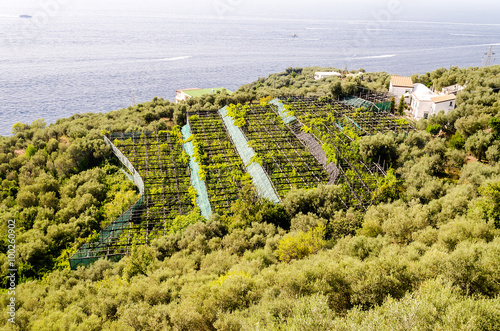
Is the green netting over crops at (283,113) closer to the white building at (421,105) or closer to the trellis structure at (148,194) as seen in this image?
the trellis structure at (148,194)

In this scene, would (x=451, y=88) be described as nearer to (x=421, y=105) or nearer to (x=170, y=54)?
(x=421, y=105)

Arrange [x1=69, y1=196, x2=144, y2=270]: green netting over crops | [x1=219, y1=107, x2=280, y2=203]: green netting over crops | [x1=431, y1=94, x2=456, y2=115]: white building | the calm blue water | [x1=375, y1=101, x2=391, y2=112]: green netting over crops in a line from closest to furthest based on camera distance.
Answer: [x1=69, y1=196, x2=144, y2=270]: green netting over crops < [x1=219, y1=107, x2=280, y2=203]: green netting over crops < [x1=431, y1=94, x2=456, y2=115]: white building < [x1=375, y1=101, x2=391, y2=112]: green netting over crops < the calm blue water

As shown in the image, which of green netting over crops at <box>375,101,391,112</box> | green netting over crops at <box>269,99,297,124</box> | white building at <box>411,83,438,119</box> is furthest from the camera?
green netting over crops at <box>375,101,391,112</box>

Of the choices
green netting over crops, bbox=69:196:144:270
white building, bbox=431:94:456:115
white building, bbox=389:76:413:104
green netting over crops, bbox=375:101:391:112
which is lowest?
green netting over crops, bbox=69:196:144:270

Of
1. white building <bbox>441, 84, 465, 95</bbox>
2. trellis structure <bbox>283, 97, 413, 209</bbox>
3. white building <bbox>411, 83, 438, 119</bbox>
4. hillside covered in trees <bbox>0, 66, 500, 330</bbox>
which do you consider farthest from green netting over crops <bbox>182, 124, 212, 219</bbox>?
white building <bbox>441, 84, 465, 95</bbox>

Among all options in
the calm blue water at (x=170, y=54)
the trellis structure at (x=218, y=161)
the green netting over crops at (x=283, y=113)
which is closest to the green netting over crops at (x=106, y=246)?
the trellis structure at (x=218, y=161)

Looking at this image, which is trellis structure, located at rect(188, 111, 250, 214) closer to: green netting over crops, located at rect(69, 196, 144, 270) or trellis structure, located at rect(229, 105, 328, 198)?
trellis structure, located at rect(229, 105, 328, 198)

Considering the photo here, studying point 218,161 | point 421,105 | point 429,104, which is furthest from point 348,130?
point 218,161

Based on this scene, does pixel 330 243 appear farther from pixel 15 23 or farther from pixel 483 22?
pixel 483 22
